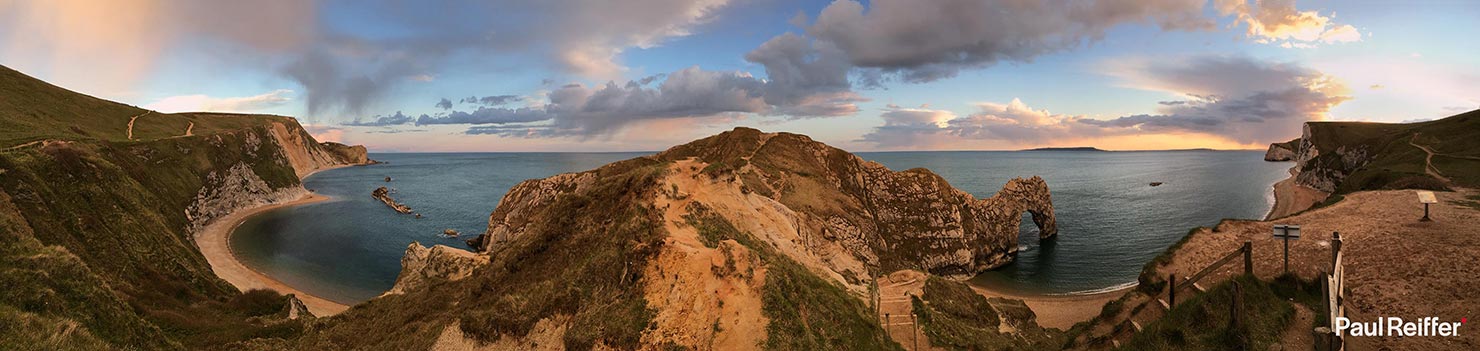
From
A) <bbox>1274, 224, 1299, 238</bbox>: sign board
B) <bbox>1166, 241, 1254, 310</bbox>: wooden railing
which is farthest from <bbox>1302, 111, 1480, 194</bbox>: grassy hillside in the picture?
<bbox>1274, 224, 1299, 238</bbox>: sign board

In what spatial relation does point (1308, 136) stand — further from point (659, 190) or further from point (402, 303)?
point (402, 303)

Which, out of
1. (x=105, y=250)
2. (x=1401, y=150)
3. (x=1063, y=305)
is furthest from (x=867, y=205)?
(x=1401, y=150)

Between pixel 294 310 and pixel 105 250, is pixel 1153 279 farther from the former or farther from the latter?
pixel 105 250

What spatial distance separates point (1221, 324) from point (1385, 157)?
372ft

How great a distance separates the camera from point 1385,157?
84.9 metres

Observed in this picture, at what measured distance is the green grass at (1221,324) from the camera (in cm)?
1608

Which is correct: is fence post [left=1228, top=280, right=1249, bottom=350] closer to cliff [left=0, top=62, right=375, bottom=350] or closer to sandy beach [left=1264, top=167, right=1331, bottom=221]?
cliff [left=0, top=62, right=375, bottom=350]

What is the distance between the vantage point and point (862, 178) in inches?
2586

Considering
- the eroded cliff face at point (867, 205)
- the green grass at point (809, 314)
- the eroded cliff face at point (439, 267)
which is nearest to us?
the green grass at point (809, 314)

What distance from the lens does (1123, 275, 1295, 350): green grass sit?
16.1m

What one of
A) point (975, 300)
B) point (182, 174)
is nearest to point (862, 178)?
point (975, 300)

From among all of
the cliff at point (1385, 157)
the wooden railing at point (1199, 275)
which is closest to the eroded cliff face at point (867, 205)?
the wooden railing at point (1199, 275)

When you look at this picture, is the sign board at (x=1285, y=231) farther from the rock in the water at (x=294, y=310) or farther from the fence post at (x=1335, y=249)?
the rock in the water at (x=294, y=310)

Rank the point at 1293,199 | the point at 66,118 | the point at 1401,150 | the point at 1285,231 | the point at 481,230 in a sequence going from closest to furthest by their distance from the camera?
the point at 1285,231 < the point at 1401,150 < the point at 481,230 < the point at 66,118 < the point at 1293,199
